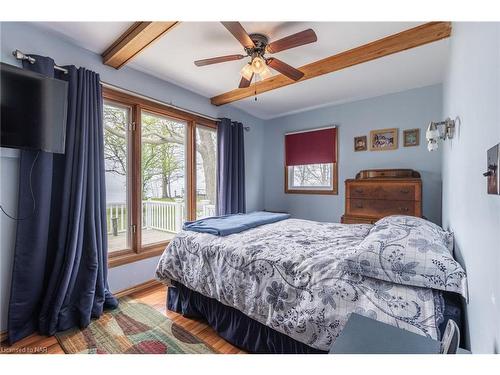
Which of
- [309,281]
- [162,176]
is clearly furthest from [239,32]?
[162,176]

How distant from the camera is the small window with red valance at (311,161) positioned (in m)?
3.72

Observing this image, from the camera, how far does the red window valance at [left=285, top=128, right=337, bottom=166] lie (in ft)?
12.2

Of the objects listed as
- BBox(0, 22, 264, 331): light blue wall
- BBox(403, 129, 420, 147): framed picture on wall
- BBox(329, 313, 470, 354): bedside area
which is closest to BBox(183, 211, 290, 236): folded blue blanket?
BBox(0, 22, 264, 331): light blue wall

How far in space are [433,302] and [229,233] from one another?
1.39m

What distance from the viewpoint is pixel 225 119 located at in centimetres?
353

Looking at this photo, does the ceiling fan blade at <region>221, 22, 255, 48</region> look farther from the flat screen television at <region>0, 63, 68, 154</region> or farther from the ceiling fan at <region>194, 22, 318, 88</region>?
the flat screen television at <region>0, 63, 68, 154</region>

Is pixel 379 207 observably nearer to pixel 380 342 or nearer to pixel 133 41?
pixel 380 342

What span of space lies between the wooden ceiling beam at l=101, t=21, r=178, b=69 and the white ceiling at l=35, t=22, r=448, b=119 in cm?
5

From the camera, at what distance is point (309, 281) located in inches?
51.3

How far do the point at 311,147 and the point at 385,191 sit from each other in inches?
56.4

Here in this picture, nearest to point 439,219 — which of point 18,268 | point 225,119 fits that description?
point 225,119

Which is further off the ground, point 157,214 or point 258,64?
point 258,64

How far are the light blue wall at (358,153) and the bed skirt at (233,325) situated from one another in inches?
97.5
